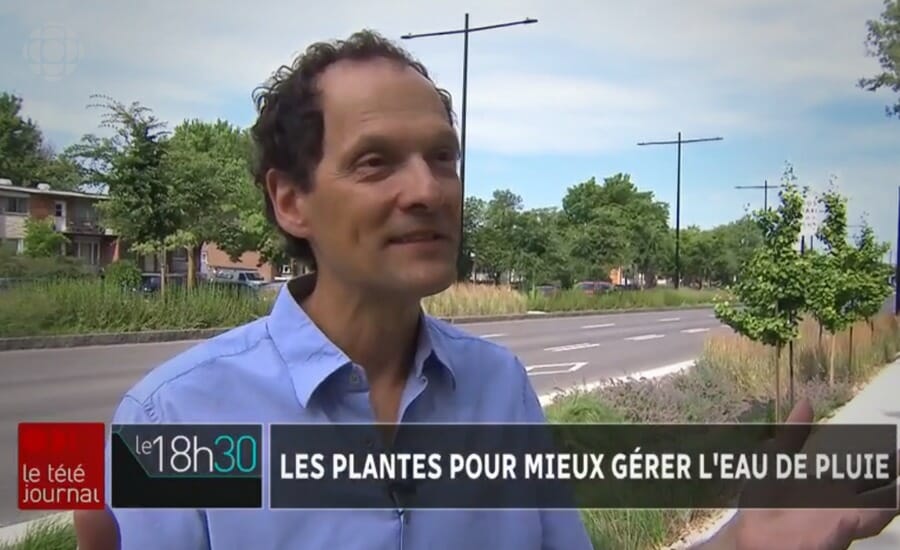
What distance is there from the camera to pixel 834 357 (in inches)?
178

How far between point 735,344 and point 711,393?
0.38 m

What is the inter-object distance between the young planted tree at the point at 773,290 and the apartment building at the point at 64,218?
96.5 inches

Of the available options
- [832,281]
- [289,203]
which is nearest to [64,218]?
[289,203]

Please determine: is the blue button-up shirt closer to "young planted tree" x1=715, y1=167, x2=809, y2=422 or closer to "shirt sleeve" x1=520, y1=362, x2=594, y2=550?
"shirt sleeve" x1=520, y1=362, x2=594, y2=550

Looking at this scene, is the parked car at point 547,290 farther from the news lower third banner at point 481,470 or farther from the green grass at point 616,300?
the news lower third banner at point 481,470

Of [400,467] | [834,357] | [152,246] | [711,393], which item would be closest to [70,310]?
[152,246]

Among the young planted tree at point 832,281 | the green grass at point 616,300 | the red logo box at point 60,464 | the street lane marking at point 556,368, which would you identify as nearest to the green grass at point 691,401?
the young planted tree at point 832,281

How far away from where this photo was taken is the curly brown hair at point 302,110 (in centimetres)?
94

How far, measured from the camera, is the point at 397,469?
974 mm

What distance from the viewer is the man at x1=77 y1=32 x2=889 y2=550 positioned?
88 centimetres

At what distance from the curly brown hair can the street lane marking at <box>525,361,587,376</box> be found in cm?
272

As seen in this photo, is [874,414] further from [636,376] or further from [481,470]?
[481,470]

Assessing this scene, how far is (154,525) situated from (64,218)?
107 cm

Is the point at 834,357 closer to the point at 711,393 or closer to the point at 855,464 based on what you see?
the point at 711,393
